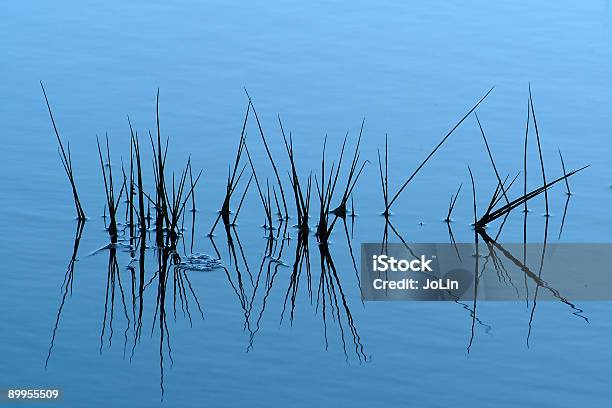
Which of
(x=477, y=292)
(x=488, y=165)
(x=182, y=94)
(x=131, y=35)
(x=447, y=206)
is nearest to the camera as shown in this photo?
(x=477, y=292)

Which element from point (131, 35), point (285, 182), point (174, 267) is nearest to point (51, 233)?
point (174, 267)

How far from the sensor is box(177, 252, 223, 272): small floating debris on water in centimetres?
627

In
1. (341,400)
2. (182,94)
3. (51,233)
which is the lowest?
(341,400)

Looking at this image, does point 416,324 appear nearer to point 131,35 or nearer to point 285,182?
point 285,182

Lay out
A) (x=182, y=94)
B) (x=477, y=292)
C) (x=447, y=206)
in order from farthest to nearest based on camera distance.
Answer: (x=182, y=94) < (x=447, y=206) < (x=477, y=292)

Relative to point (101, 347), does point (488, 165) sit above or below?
above

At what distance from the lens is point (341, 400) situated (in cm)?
499

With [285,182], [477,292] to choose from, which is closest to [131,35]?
[285,182]

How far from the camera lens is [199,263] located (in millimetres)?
6328

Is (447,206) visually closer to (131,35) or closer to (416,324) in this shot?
(416,324)

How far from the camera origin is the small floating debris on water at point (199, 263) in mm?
6270

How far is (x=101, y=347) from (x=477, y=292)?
1.79 meters

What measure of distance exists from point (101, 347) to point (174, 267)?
3.06ft

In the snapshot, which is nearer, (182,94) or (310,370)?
(310,370)
